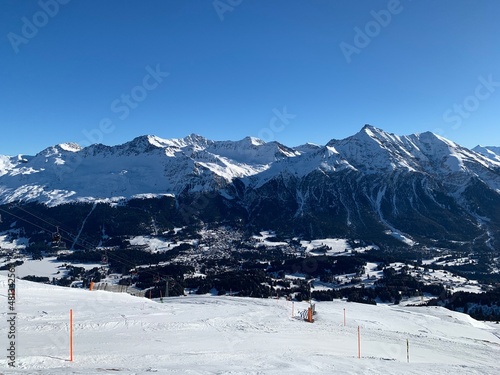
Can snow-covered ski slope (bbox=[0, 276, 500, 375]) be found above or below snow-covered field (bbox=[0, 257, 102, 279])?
above

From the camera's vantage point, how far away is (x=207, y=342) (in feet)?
79.4

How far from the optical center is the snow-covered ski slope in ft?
59.0

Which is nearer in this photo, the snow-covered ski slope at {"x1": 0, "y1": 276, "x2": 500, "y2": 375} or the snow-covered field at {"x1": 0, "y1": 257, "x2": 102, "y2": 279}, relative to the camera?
the snow-covered ski slope at {"x1": 0, "y1": 276, "x2": 500, "y2": 375}

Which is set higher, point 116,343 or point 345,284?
point 116,343

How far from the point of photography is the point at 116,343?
21.8 m

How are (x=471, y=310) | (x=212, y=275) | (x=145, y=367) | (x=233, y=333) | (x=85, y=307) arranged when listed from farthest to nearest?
(x=212, y=275) < (x=471, y=310) < (x=85, y=307) < (x=233, y=333) < (x=145, y=367)

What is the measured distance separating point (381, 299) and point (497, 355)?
2946 inches

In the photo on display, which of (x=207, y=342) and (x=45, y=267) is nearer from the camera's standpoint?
(x=207, y=342)

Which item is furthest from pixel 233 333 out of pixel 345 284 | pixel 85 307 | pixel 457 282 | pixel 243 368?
pixel 457 282

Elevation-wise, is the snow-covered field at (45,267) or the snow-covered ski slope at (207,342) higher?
the snow-covered ski slope at (207,342)

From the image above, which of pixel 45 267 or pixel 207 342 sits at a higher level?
pixel 207 342

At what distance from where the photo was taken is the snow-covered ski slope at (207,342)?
18.0 meters

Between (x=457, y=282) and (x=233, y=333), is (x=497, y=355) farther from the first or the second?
(x=457, y=282)

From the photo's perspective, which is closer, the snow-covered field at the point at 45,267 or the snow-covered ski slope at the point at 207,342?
the snow-covered ski slope at the point at 207,342
